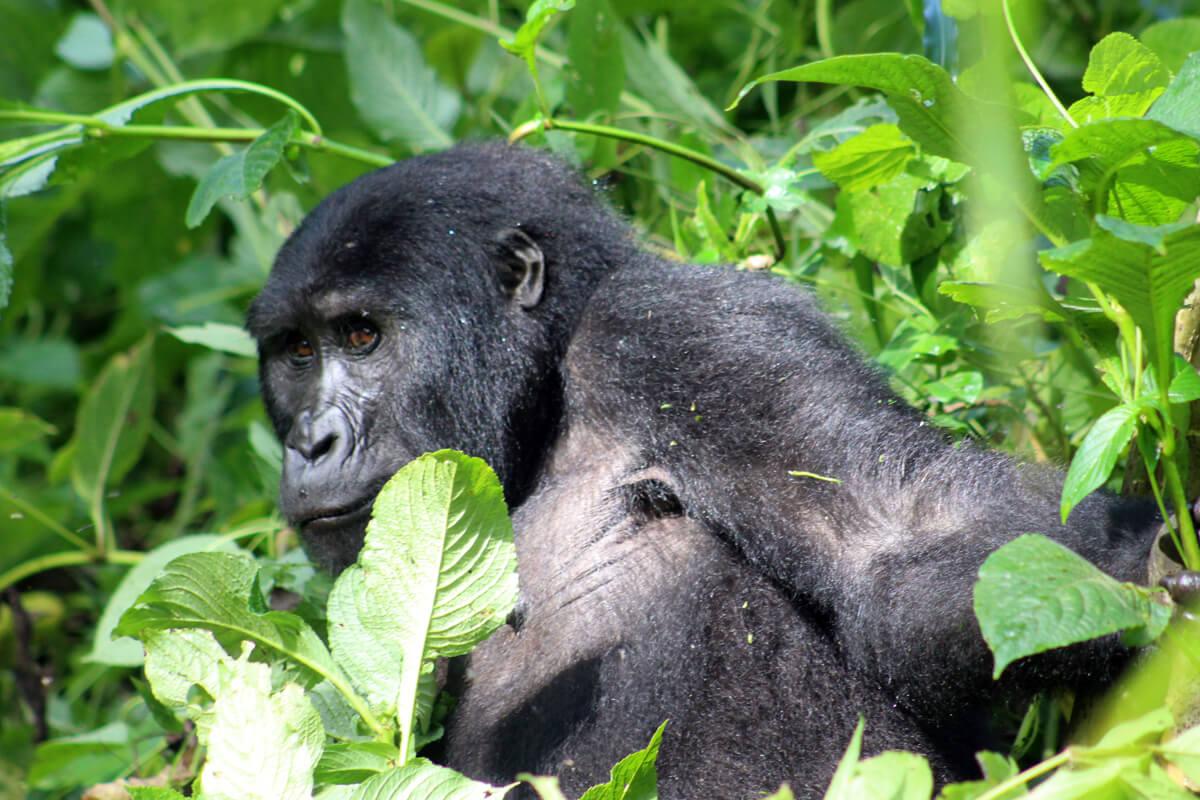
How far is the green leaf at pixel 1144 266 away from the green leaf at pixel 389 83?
260 cm

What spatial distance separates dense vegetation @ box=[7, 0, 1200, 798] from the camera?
155cm

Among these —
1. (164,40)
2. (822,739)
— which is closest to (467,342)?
(822,739)

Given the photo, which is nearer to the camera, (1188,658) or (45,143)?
(1188,658)

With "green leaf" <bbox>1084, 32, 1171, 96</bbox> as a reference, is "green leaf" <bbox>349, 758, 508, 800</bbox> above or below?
below

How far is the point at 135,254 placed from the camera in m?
5.19

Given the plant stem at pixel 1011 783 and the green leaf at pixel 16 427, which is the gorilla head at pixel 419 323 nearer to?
the green leaf at pixel 16 427

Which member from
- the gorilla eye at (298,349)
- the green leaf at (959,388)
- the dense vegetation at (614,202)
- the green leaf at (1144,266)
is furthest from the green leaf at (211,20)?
the green leaf at (1144,266)

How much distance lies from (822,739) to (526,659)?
0.61 metres

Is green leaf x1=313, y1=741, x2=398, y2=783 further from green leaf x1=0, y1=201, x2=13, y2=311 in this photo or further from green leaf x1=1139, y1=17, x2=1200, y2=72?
green leaf x1=1139, y1=17, x2=1200, y2=72

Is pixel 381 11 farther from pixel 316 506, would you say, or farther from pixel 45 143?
pixel 316 506

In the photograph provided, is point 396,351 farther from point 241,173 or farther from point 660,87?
point 660,87

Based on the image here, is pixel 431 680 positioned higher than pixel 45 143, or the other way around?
pixel 45 143

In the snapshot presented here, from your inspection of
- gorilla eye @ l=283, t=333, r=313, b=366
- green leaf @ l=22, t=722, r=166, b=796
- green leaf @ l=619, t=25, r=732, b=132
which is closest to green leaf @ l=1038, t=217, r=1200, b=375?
gorilla eye @ l=283, t=333, r=313, b=366

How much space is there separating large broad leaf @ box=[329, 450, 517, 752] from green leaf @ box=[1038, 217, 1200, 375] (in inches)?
35.1
